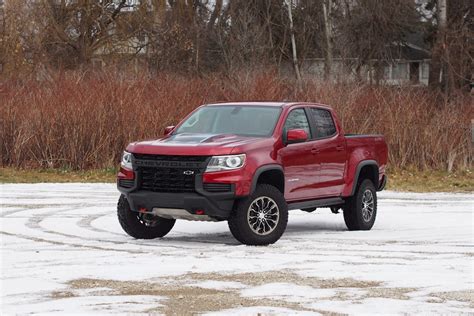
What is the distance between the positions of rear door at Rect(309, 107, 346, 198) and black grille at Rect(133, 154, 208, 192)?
208 centimetres

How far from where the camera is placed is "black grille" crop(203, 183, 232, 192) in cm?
1399

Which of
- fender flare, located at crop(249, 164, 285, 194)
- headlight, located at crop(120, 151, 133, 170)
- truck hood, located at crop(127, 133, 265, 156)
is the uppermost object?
truck hood, located at crop(127, 133, 265, 156)

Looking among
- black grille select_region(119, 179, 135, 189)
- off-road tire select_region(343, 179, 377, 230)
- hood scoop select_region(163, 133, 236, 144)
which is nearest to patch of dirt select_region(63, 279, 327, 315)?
black grille select_region(119, 179, 135, 189)

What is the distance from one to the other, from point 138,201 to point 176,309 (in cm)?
469

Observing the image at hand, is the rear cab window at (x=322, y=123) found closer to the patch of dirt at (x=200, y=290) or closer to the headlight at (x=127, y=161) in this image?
the headlight at (x=127, y=161)

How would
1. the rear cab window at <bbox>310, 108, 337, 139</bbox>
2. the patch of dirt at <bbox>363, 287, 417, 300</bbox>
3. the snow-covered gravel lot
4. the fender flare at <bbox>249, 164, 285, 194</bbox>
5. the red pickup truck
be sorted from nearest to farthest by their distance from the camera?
the snow-covered gravel lot, the patch of dirt at <bbox>363, 287, 417, 300</bbox>, the red pickup truck, the fender flare at <bbox>249, 164, 285, 194</bbox>, the rear cab window at <bbox>310, 108, 337, 139</bbox>

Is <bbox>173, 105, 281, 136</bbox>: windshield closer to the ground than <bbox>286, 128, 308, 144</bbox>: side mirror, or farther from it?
farther from it

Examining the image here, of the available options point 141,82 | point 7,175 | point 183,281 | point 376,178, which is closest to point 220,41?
point 141,82

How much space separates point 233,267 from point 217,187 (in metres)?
1.86

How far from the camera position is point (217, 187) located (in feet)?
46.0

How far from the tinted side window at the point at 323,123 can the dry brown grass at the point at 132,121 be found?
12.7 meters

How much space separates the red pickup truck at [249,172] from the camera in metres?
14.1

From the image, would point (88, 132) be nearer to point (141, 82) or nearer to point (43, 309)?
point (141, 82)

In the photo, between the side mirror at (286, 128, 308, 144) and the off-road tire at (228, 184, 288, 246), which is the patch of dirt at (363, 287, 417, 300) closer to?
the off-road tire at (228, 184, 288, 246)
